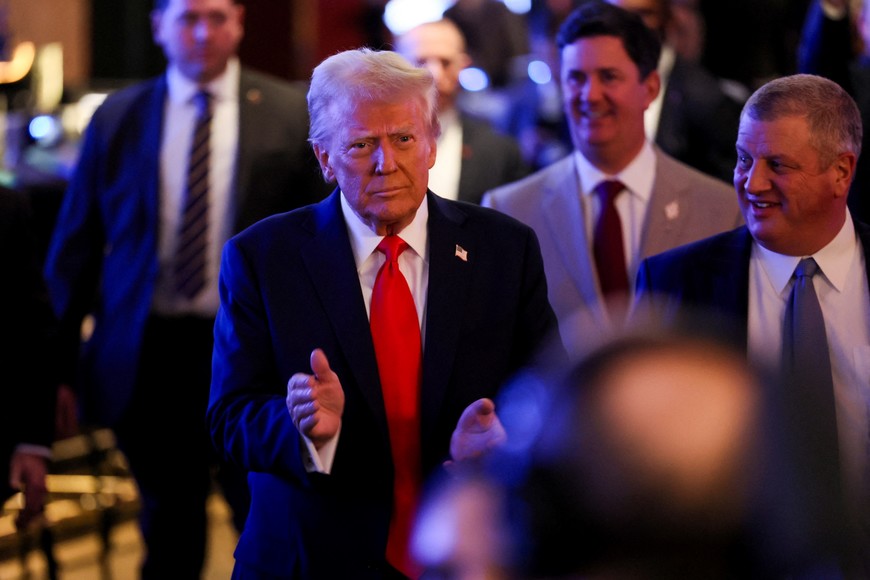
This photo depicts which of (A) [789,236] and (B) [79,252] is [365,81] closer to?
(A) [789,236]

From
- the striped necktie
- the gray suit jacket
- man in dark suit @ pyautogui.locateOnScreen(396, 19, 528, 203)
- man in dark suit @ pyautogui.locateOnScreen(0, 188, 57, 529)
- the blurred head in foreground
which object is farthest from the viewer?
man in dark suit @ pyautogui.locateOnScreen(396, 19, 528, 203)

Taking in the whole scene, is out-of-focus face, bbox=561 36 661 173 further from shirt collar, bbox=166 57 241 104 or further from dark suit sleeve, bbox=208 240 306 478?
dark suit sleeve, bbox=208 240 306 478

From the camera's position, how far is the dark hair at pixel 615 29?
3.81m

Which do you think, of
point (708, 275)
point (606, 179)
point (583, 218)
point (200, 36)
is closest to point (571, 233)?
point (583, 218)

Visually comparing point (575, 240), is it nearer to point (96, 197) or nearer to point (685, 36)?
point (96, 197)

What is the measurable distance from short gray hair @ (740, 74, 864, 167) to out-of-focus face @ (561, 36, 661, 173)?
2.89ft

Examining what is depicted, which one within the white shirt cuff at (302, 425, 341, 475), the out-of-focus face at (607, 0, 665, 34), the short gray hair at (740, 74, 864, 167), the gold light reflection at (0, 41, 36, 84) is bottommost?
the white shirt cuff at (302, 425, 341, 475)

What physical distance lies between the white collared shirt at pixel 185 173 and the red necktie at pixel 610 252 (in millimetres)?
1268

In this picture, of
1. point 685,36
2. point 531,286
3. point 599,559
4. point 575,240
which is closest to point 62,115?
point 685,36

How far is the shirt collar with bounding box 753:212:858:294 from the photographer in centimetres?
282

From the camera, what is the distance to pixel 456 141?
4801mm

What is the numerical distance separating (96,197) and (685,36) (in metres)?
3.36

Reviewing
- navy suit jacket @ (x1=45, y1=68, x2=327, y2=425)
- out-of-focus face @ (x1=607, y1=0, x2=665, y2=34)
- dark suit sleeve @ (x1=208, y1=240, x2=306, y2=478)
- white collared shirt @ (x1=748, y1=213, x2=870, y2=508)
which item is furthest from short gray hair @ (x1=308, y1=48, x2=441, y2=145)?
out-of-focus face @ (x1=607, y1=0, x2=665, y2=34)

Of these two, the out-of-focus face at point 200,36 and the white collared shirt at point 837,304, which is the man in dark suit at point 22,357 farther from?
the white collared shirt at point 837,304
